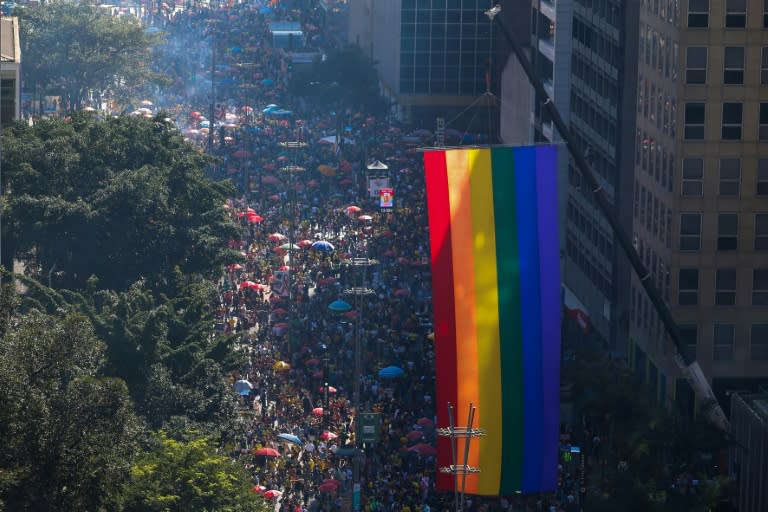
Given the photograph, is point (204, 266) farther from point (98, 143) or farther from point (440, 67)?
point (440, 67)

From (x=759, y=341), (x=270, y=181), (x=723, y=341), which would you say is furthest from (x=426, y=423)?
(x=270, y=181)

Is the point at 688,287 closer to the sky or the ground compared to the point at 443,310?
closer to the ground

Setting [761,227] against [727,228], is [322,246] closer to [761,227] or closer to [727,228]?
[727,228]

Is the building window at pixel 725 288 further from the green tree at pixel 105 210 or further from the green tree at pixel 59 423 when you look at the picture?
the green tree at pixel 59 423

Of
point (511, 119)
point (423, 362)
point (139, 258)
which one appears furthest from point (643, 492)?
point (511, 119)

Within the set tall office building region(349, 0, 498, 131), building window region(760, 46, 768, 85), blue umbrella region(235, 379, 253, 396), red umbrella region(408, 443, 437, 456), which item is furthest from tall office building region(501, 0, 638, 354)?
tall office building region(349, 0, 498, 131)

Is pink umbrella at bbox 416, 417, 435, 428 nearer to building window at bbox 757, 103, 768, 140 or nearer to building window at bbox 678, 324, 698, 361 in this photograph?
building window at bbox 678, 324, 698, 361

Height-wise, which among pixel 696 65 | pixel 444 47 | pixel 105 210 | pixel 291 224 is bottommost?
pixel 291 224

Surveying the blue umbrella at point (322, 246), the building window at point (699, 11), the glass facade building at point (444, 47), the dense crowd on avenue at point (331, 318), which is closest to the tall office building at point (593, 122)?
the dense crowd on avenue at point (331, 318)
